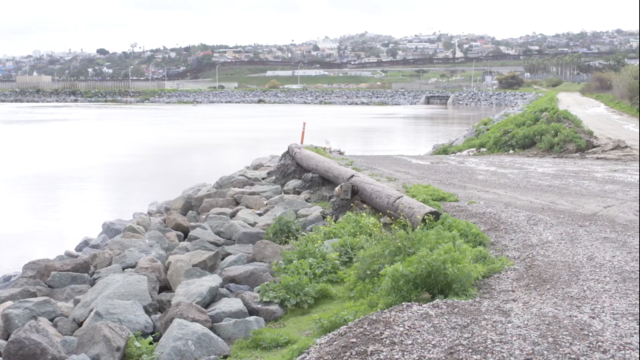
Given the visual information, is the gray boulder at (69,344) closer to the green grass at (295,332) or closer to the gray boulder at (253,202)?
the green grass at (295,332)

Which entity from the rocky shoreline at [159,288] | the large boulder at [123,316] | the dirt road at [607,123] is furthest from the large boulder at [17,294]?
the dirt road at [607,123]

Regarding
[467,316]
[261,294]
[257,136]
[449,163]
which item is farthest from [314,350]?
[257,136]

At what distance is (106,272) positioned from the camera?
9133 millimetres

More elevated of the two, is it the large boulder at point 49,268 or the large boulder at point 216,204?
the large boulder at point 216,204

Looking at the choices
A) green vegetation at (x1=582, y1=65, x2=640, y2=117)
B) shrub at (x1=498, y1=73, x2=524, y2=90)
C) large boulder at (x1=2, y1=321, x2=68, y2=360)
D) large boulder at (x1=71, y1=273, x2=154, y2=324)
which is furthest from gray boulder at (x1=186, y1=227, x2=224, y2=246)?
shrub at (x1=498, y1=73, x2=524, y2=90)

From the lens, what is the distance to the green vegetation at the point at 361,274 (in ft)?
21.7

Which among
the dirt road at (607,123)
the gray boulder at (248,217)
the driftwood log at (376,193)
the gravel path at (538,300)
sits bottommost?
the gray boulder at (248,217)

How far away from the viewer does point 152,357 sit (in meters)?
6.18

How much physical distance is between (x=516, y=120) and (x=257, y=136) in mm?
15522

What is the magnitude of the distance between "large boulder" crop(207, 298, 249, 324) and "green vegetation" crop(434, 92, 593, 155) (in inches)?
556

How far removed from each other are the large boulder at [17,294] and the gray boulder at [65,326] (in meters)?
1.25

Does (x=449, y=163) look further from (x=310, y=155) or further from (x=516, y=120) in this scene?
(x=516, y=120)

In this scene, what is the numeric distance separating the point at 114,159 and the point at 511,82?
87.7 m

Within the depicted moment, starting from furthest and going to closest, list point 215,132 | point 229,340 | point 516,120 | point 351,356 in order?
point 215,132 < point 516,120 < point 229,340 < point 351,356
